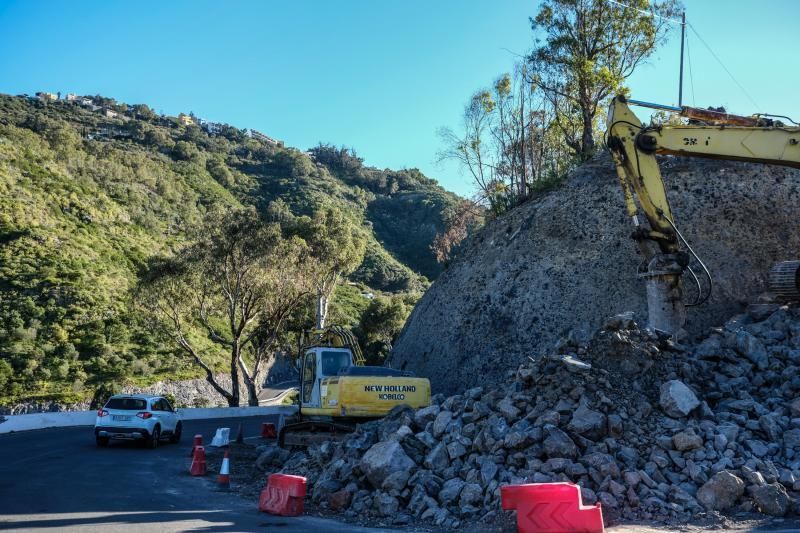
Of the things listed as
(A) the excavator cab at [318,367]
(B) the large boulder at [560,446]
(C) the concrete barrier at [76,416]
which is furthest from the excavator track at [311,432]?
(B) the large boulder at [560,446]

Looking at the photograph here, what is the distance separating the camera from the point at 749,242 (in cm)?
2128

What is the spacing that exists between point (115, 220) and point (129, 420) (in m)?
40.9

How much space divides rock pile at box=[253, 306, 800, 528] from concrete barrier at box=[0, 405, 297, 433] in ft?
29.3

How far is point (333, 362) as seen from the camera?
17.7 meters

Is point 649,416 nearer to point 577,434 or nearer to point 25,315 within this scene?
point 577,434

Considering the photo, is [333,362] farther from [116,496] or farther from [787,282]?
[787,282]

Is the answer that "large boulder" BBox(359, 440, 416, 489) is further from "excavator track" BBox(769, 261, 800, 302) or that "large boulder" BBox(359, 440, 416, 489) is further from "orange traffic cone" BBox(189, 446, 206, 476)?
"excavator track" BBox(769, 261, 800, 302)

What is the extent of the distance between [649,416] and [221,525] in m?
6.68

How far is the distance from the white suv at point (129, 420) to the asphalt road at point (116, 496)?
721 mm

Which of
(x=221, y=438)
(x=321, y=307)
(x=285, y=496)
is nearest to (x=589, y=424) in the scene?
(x=285, y=496)

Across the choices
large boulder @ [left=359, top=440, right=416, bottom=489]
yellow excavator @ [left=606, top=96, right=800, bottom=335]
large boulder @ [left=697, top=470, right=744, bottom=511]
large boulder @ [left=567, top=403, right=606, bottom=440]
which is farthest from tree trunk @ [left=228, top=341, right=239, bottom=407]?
large boulder @ [left=697, top=470, right=744, bottom=511]

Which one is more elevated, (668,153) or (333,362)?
(668,153)

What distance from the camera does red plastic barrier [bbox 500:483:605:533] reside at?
786 centimetres

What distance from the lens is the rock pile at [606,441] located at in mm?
9633
